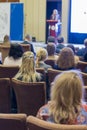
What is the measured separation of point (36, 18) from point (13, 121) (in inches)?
487

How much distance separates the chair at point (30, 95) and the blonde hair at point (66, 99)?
1346mm

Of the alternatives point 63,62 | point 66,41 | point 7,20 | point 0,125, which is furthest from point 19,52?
point 66,41

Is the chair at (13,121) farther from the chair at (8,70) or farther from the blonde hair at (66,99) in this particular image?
the chair at (8,70)

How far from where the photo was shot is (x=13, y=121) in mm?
A: 2309

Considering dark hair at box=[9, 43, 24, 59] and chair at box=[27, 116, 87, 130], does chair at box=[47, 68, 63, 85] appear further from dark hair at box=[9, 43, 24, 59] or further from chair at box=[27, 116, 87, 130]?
chair at box=[27, 116, 87, 130]

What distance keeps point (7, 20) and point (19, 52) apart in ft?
21.3

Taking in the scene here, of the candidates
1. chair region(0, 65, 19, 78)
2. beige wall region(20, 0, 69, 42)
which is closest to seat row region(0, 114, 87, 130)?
chair region(0, 65, 19, 78)

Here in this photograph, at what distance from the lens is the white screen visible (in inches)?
500

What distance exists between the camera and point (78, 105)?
2334 mm

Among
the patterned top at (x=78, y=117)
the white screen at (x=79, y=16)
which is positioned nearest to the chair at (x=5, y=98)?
the patterned top at (x=78, y=117)

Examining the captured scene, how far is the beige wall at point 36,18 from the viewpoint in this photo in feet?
46.9

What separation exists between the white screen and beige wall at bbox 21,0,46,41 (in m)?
1.62

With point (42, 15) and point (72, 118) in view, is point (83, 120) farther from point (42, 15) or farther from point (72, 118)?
point (42, 15)

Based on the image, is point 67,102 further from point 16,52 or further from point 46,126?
point 16,52
